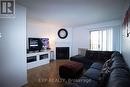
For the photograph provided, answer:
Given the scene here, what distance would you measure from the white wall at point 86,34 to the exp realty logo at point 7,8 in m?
4.53

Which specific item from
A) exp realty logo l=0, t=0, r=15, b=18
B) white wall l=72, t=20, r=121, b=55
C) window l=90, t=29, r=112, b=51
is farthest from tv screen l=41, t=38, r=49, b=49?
exp realty logo l=0, t=0, r=15, b=18

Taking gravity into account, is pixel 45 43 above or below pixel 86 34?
below

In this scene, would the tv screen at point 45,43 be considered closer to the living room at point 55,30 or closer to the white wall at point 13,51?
the living room at point 55,30

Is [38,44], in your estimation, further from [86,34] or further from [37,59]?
[86,34]

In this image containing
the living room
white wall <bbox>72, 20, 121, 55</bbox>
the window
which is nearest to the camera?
the living room

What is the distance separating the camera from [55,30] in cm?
743

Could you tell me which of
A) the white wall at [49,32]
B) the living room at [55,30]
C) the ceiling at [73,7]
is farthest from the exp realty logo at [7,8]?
the white wall at [49,32]

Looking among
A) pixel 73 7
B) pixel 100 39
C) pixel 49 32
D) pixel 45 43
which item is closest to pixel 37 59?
pixel 45 43

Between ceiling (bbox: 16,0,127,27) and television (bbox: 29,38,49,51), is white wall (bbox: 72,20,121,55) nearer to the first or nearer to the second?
ceiling (bbox: 16,0,127,27)

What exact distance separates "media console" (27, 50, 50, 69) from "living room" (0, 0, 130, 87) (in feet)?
0.15

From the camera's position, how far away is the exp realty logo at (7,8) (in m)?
2.74

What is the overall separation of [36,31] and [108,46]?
13.0 ft

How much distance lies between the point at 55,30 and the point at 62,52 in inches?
58.6

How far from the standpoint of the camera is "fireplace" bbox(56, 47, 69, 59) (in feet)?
24.5
